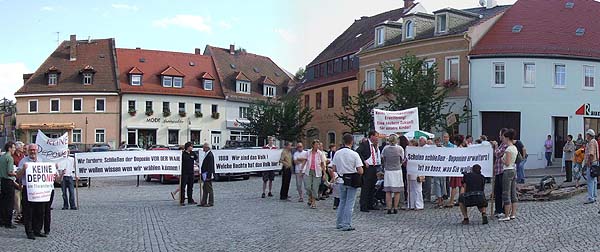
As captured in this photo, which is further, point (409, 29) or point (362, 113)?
point (409, 29)

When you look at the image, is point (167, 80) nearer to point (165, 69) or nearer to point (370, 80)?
point (165, 69)

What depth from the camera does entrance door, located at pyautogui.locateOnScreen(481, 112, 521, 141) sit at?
38.5 meters

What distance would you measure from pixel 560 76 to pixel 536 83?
1.47 meters

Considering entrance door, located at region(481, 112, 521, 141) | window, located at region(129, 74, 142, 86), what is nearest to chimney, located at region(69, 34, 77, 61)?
window, located at region(129, 74, 142, 86)

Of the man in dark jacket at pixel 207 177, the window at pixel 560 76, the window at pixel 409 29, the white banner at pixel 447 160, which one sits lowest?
the man in dark jacket at pixel 207 177

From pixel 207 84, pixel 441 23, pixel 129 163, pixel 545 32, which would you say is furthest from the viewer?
pixel 207 84

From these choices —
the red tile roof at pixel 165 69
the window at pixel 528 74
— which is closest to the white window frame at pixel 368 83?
the window at pixel 528 74

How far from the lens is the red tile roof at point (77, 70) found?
6875 centimetres

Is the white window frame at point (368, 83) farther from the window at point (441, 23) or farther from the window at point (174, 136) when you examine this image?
the window at point (174, 136)

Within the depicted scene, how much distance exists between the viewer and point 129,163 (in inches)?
842

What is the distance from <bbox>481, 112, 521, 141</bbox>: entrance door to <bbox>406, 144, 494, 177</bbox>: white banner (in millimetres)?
22406

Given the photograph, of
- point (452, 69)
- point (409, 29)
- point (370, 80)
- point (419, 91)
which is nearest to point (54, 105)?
point (370, 80)

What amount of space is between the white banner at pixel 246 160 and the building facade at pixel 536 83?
18903 mm

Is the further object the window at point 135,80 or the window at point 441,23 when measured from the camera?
the window at point 135,80
